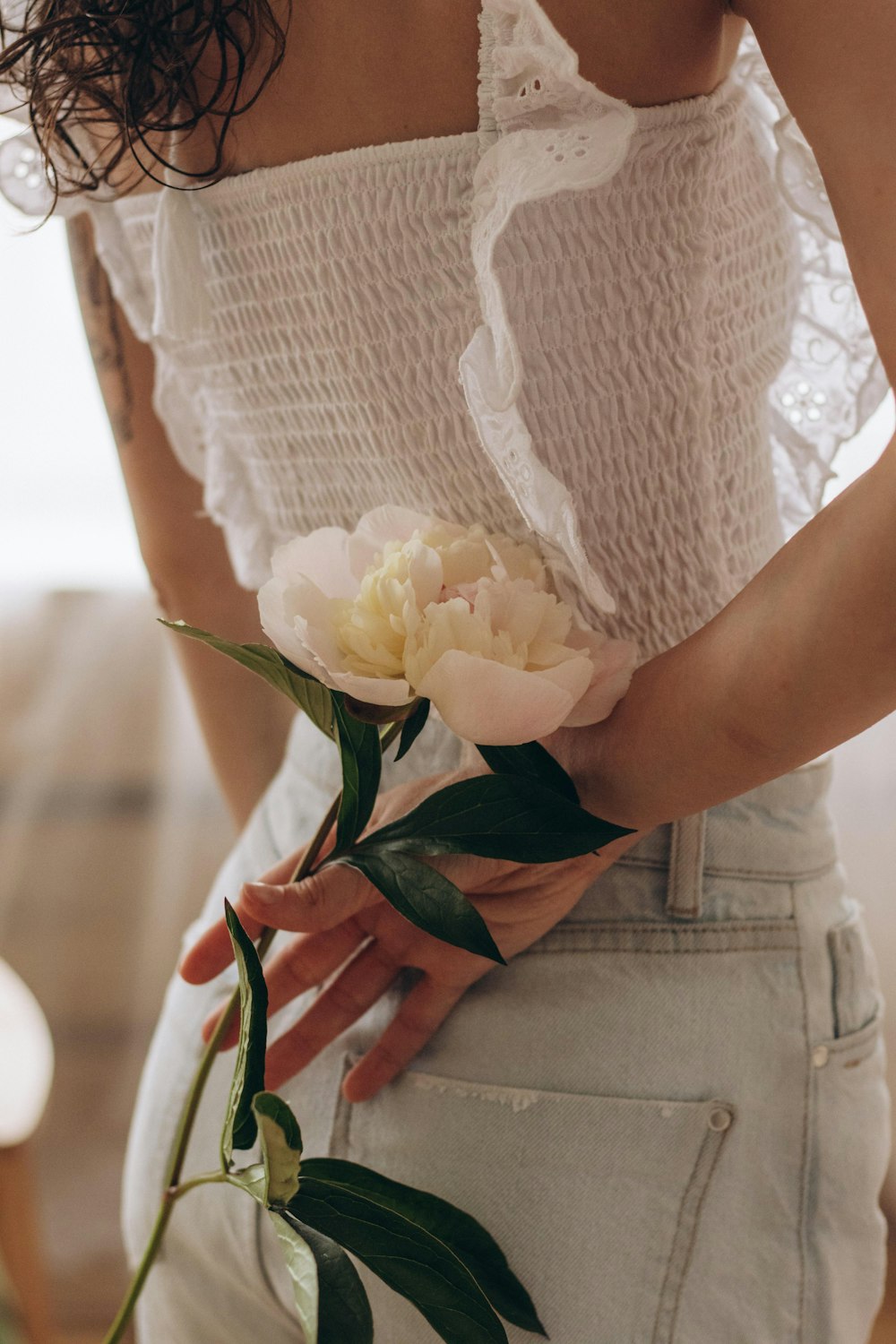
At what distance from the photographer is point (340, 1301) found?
16.2 inches

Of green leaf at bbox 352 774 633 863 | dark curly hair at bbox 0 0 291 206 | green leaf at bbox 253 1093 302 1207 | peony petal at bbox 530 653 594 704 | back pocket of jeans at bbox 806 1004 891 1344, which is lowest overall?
back pocket of jeans at bbox 806 1004 891 1344

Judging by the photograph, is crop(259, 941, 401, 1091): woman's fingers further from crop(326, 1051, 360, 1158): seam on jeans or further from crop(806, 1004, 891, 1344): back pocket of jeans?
crop(806, 1004, 891, 1344): back pocket of jeans

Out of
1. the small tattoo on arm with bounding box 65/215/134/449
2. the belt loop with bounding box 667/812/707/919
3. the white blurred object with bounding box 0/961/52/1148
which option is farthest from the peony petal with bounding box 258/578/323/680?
the white blurred object with bounding box 0/961/52/1148

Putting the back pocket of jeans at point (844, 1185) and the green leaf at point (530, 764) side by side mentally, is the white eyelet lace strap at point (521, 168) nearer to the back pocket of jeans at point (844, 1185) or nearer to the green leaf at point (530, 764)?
the green leaf at point (530, 764)

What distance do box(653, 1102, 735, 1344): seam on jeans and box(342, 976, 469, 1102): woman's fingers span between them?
14 cm

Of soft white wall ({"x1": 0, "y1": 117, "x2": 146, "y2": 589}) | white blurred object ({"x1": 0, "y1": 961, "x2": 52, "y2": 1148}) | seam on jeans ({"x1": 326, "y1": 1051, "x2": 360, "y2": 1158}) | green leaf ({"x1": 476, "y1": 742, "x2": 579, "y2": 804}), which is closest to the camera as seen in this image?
green leaf ({"x1": 476, "y1": 742, "x2": 579, "y2": 804})

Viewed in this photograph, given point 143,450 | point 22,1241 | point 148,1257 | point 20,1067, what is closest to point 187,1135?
point 148,1257

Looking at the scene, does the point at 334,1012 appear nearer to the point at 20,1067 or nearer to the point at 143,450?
the point at 143,450

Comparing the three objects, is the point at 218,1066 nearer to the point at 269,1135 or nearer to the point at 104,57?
the point at 269,1135

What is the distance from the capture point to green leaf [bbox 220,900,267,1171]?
420mm

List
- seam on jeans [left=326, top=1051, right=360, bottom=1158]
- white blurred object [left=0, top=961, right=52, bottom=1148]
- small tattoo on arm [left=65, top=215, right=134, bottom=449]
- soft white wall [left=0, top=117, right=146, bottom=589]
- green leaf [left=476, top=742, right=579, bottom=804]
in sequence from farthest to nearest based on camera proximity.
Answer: soft white wall [left=0, top=117, right=146, bottom=589]
white blurred object [left=0, top=961, right=52, bottom=1148]
small tattoo on arm [left=65, top=215, right=134, bottom=449]
seam on jeans [left=326, top=1051, right=360, bottom=1158]
green leaf [left=476, top=742, right=579, bottom=804]

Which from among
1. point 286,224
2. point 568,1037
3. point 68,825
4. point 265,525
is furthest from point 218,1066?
point 68,825

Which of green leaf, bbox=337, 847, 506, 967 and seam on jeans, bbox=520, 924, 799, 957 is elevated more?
green leaf, bbox=337, 847, 506, 967

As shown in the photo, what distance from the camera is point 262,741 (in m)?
0.95
